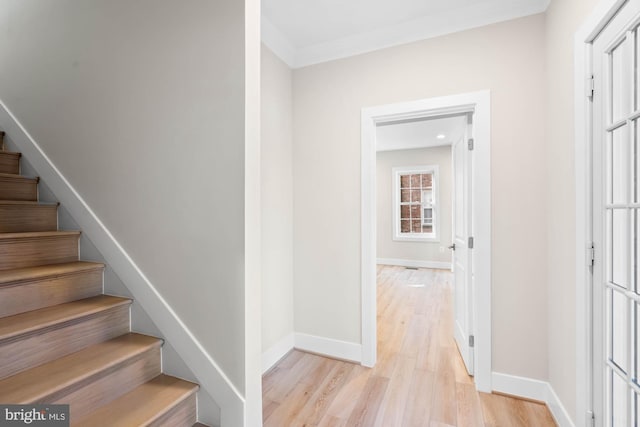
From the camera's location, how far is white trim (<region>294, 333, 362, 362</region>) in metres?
2.49

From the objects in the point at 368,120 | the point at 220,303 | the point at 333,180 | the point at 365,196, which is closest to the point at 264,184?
the point at 333,180

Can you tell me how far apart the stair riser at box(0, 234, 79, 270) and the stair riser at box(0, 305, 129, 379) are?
512 mm

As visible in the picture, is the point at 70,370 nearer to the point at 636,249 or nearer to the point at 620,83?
Answer: the point at 636,249

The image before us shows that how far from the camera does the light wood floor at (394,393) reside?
1.79m

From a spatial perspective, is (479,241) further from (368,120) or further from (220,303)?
(220,303)

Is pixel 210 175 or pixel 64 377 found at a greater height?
pixel 210 175

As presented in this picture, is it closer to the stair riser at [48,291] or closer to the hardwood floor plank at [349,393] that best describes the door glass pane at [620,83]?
the hardwood floor plank at [349,393]

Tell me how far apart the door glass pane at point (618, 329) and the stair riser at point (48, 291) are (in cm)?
254

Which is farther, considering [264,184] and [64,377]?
[264,184]

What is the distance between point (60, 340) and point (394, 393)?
198 centimetres

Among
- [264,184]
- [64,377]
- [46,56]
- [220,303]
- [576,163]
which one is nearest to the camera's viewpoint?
[64,377]

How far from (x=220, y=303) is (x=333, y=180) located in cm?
152

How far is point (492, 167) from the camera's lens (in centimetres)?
208

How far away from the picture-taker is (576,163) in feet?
4.88
